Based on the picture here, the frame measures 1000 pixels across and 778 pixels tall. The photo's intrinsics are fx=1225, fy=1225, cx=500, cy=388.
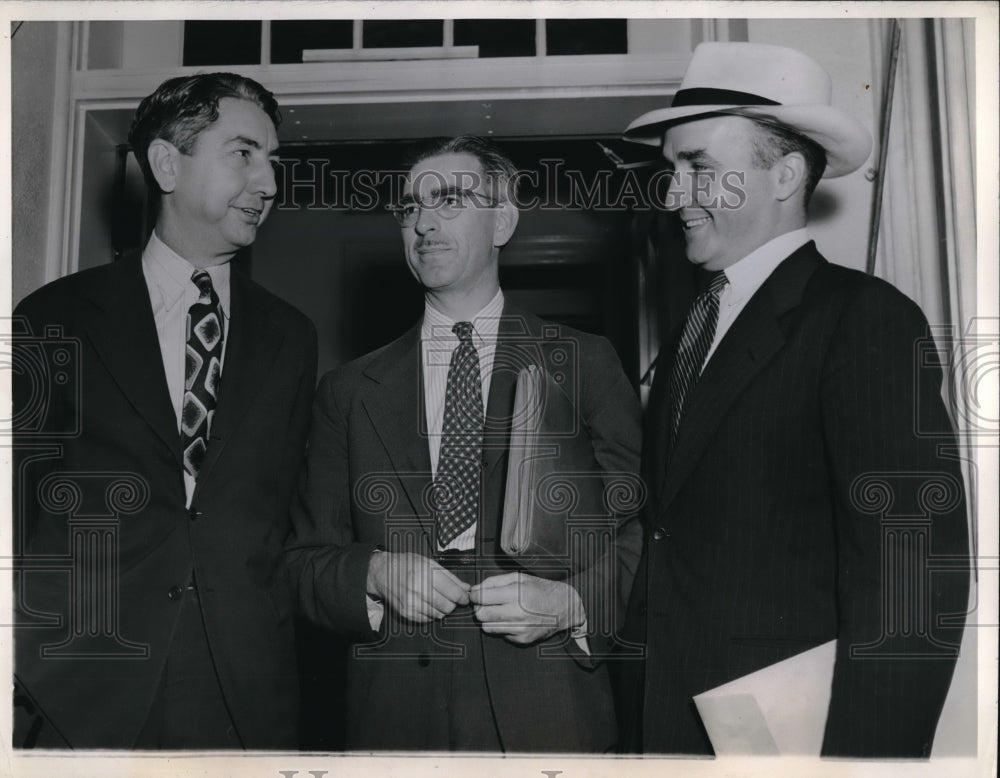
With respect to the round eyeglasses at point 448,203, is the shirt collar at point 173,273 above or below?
below

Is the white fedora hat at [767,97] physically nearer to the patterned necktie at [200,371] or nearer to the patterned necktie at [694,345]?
the patterned necktie at [694,345]

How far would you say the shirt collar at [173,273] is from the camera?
9.36 ft

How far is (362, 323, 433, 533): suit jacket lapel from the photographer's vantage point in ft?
9.00

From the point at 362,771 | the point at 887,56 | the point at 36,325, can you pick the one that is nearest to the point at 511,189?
the point at 887,56

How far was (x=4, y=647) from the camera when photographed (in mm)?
2854

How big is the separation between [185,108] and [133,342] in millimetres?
578

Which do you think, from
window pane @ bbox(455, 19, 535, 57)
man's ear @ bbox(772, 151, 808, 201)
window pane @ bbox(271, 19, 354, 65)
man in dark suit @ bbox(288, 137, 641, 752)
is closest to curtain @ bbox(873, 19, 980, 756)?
man's ear @ bbox(772, 151, 808, 201)

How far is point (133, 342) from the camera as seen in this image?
2807 millimetres

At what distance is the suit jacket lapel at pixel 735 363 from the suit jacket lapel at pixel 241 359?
0.96 meters

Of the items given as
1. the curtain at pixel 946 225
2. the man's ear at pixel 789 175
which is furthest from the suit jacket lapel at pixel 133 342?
the curtain at pixel 946 225

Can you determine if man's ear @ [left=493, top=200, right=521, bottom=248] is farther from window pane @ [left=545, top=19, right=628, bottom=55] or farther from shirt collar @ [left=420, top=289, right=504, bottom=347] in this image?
window pane @ [left=545, top=19, right=628, bottom=55]

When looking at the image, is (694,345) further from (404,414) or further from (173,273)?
(173,273)

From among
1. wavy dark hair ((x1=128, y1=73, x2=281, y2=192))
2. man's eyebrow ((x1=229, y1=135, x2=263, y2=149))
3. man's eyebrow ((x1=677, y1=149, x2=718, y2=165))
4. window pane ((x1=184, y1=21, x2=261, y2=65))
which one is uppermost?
window pane ((x1=184, y1=21, x2=261, y2=65))

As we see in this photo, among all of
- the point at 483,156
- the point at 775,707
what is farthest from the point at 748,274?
the point at 775,707
